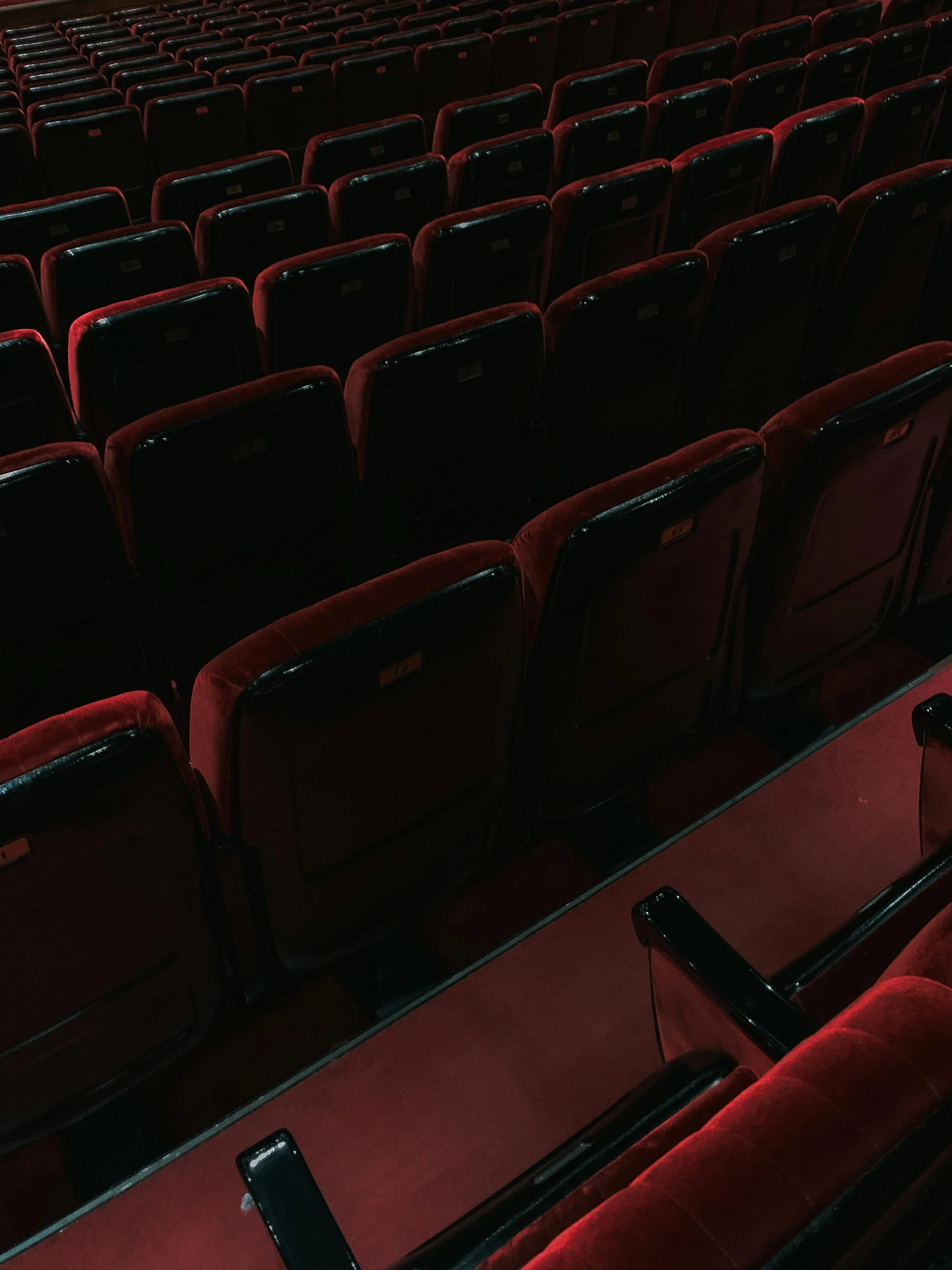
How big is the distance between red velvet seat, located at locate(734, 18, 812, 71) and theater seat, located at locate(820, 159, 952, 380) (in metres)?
0.86

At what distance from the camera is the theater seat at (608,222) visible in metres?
0.94

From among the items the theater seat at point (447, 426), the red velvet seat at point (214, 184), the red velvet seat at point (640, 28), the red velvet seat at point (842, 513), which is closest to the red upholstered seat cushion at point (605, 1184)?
the red velvet seat at point (842, 513)

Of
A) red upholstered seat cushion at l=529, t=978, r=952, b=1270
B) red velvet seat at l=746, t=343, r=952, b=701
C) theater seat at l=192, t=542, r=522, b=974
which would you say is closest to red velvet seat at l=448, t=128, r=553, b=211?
red velvet seat at l=746, t=343, r=952, b=701

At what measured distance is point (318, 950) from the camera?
462 millimetres

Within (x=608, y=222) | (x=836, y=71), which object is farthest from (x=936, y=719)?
(x=836, y=71)

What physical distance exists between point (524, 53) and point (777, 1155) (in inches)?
74.8

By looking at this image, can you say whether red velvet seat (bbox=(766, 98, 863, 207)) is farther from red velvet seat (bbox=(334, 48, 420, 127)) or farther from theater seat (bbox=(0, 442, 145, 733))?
theater seat (bbox=(0, 442, 145, 733))

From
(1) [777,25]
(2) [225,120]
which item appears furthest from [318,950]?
(1) [777,25]

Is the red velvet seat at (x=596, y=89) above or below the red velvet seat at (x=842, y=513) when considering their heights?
above

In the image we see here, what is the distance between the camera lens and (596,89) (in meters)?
1.44

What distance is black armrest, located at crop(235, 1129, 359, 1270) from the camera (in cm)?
27

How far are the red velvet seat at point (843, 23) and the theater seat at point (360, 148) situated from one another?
0.79 m

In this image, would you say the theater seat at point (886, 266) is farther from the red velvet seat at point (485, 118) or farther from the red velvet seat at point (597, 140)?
the red velvet seat at point (485, 118)

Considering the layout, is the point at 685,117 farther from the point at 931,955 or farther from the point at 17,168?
the point at 931,955
